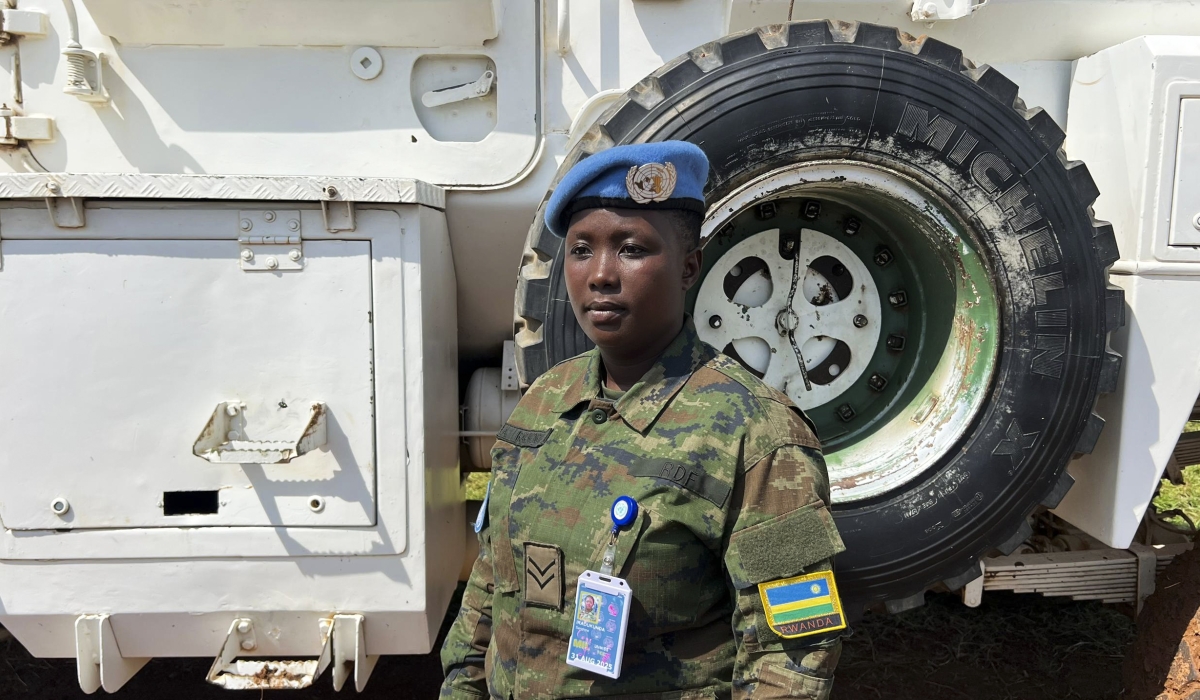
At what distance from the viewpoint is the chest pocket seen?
1146mm

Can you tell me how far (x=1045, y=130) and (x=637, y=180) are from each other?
110cm

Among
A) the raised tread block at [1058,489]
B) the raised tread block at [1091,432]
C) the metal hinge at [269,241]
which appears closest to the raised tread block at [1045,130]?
the raised tread block at [1091,432]

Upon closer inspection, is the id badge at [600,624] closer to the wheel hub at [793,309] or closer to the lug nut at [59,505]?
the wheel hub at [793,309]

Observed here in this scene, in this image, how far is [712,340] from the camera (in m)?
1.90

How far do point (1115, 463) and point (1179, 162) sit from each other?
25.5 inches

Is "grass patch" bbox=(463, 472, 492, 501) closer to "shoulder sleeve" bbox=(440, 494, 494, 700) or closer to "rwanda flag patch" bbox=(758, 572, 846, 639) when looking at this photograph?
"shoulder sleeve" bbox=(440, 494, 494, 700)

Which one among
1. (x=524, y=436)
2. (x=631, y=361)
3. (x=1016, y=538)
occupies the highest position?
(x=631, y=361)

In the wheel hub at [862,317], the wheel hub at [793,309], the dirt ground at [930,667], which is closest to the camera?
the wheel hub at [862,317]

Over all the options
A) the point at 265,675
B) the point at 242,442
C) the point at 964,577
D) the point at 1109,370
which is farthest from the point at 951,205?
the point at 265,675

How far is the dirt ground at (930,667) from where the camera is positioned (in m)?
2.37

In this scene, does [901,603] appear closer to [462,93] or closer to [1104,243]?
[1104,243]

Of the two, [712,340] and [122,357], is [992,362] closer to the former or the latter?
[712,340]

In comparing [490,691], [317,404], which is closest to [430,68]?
[317,404]

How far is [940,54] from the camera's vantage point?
5.57 ft
